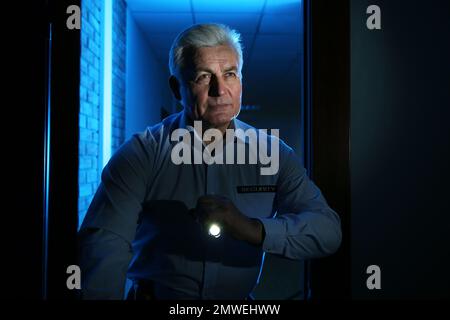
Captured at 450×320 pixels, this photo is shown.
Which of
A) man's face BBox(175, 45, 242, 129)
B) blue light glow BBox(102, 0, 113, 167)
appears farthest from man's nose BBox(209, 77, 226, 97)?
blue light glow BBox(102, 0, 113, 167)

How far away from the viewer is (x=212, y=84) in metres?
1.39

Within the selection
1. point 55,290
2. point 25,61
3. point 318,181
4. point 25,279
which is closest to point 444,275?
point 318,181

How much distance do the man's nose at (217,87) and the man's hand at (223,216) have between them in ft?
1.28

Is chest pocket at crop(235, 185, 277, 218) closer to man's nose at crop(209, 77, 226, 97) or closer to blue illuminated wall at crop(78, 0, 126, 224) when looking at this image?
man's nose at crop(209, 77, 226, 97)

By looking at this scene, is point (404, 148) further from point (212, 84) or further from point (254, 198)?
point (212, 84)

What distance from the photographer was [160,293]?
4.64 ft

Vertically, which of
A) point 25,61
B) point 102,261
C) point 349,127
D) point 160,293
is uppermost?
point 25,61

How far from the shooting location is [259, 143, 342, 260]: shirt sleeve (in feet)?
4.16

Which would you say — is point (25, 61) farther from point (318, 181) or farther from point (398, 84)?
point (398, 84)

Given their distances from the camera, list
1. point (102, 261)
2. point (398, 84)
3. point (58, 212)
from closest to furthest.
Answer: point (102, 261)
point (58, 212)
point (398, 84)

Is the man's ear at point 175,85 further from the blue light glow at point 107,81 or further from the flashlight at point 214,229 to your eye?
the blue light glow at point 107,81

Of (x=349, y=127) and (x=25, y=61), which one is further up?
(x=25, y=61)

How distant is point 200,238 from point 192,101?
49 cm

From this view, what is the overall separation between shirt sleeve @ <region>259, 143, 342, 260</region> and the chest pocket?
5 cm
